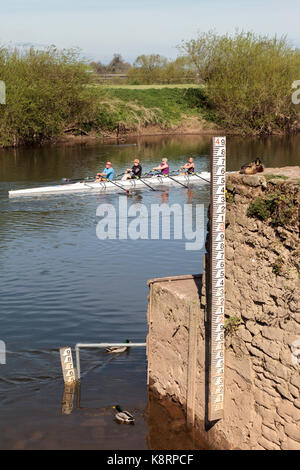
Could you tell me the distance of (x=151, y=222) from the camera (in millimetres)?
21906

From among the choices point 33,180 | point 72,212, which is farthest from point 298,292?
point 33,180

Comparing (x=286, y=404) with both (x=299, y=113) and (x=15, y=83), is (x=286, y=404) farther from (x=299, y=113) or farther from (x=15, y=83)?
(x=299, y=113)

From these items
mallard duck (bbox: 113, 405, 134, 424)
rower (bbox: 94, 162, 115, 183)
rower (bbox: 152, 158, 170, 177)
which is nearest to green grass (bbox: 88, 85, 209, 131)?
rower (bbox: 152, 158, 170, 177)

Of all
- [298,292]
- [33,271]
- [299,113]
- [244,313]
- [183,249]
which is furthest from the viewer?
[299,113]

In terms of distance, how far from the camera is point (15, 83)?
47.5m

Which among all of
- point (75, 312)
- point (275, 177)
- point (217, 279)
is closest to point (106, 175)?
point (75, 312)

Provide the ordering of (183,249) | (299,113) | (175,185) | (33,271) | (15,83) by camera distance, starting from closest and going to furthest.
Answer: (33,271)
(183,249)
(175,185)
(15,83)
(299,113)

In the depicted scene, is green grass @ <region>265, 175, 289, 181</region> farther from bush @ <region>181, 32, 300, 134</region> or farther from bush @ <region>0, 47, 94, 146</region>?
bush @ <region>181, 32, 300, 134</region>

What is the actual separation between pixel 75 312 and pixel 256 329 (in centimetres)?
710

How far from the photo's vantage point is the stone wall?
263 inches

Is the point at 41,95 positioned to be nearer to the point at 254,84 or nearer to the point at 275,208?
the point at 254,84

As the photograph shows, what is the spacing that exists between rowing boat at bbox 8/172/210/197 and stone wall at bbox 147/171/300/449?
1959 centimetres

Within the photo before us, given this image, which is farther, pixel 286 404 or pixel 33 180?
pixel 33 180

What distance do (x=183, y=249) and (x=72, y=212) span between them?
23.6 ft
